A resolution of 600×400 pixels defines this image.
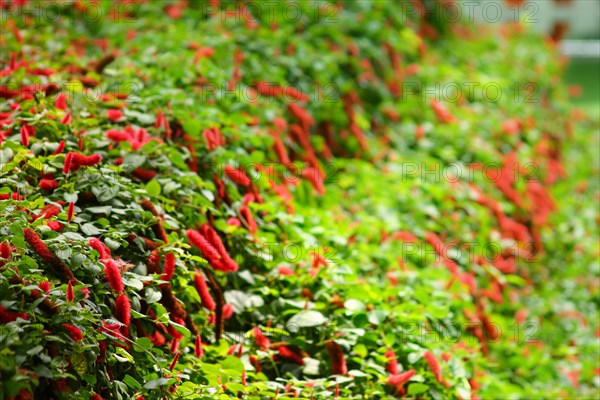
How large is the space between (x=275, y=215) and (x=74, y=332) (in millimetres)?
1214

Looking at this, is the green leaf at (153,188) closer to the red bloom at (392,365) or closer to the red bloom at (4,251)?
the red bloom at (4,251)

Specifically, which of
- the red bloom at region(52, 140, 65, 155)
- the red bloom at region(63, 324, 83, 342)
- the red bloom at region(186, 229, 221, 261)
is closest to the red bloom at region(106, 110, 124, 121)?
the red bloom at region(52, 140, 65, 155)

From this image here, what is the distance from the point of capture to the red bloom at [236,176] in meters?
2.80

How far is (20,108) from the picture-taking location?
257 cm

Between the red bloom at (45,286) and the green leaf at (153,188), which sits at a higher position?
the red bloom at (45,286)

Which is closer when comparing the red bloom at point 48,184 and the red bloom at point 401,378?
the red bloom at point 48,184

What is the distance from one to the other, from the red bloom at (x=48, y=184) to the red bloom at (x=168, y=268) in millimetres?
391

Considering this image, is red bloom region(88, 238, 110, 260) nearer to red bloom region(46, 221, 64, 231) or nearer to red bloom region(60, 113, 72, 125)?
red bloom region(46, 221, 64, 231)

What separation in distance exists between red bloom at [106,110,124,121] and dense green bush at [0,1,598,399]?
0.03m

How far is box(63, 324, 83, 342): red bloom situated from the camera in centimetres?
171

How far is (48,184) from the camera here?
2203 mm

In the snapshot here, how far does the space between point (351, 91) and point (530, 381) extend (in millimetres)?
1897

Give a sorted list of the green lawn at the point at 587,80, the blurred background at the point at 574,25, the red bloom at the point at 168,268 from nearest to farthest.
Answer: the red bloom at the point at 168,268 < the green lawn at the point at 587,80 < the blurred background at the point at 574,25

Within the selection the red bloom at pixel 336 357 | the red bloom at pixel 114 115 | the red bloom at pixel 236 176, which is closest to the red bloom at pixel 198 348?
the red bloom at pixel 336 357
